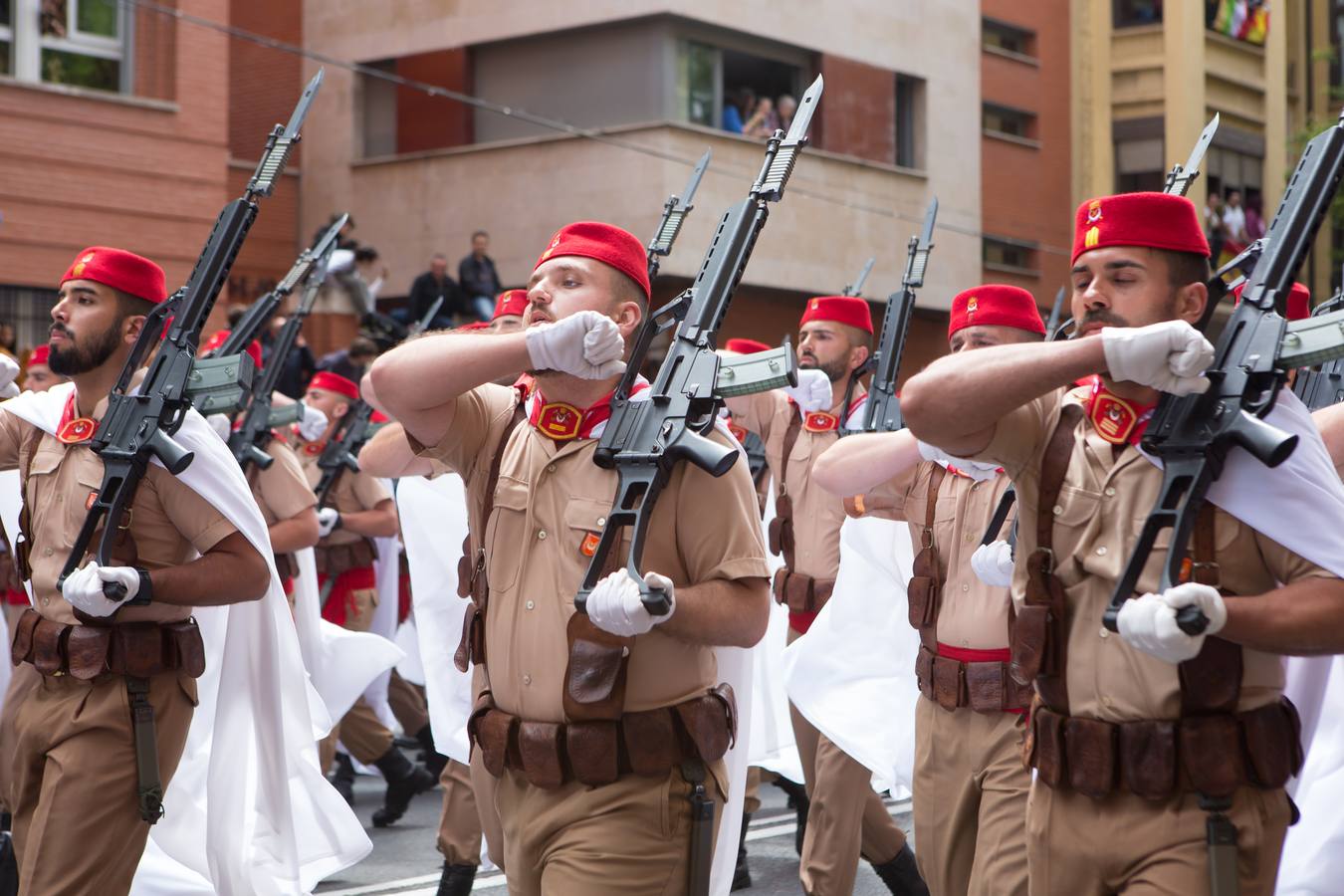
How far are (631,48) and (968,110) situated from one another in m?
6.98

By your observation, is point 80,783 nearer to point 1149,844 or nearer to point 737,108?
point 1149,844

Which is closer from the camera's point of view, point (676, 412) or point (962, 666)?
point (676, 412)

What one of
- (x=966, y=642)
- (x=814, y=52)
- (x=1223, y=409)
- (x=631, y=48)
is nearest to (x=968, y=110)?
(x=814, y=52)

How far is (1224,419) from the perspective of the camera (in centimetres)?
365

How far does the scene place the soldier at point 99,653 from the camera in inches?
200

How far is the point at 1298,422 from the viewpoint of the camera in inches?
150

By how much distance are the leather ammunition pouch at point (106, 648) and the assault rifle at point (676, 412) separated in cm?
170

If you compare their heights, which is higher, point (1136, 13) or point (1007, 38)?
point (1136, 13)

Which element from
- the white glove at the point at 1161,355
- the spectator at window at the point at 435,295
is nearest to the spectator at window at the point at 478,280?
the spectator at window at the point at 435,295

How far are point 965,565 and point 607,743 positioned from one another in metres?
1.92

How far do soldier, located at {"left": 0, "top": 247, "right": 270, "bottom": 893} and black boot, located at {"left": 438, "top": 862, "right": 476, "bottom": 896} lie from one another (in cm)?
184

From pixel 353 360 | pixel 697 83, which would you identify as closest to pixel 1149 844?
pixel 353 360

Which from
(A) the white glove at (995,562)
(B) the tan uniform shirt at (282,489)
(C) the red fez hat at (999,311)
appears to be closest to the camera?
(A) the white glove at (995,562)

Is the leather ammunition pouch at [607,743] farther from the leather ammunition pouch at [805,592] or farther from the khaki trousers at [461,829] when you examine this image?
the leather ammunition pouch at [805,592]
